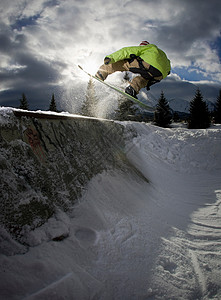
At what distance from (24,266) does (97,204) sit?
1519 mm

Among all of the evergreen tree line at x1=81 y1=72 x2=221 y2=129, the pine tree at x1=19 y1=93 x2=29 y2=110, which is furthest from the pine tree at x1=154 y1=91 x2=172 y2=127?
the pine tree at x1=19 y1=93 x2=29 y2=110

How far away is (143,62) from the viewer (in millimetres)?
4441

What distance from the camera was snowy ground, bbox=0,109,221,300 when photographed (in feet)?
5.41

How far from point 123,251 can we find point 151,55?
15.0 ft

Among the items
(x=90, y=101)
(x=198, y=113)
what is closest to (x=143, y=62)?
(x=198, y=113)

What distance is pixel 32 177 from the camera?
2.30m

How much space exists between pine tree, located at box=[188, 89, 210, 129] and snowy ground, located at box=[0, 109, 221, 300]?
24.1 metres

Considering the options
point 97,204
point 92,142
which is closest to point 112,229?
point 97,204

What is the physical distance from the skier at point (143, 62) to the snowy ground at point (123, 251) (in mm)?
2901

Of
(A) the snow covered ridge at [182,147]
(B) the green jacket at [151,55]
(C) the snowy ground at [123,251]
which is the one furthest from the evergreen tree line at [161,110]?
(C) the snowy ground at [123,251]

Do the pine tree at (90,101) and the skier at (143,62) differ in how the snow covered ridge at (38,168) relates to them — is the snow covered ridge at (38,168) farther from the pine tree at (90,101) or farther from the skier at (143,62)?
the pine tree at (90,101)

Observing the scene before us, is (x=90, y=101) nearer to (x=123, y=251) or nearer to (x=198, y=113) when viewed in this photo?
(x=198, y=113)

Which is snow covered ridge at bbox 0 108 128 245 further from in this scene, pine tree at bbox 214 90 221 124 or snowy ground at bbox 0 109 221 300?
pine tree at bbox 214 90 221 124

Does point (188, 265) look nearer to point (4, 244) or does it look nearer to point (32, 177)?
point (4, 244)
